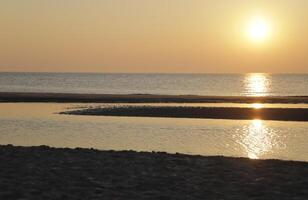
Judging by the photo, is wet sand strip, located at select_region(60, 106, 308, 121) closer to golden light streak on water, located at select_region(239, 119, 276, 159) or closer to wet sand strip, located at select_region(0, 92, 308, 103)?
golden light streak on water, located at select_region(239, 119, 276, 159)

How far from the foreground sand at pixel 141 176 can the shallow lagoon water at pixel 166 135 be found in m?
4.84

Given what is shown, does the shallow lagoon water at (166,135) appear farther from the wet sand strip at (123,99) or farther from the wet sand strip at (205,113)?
the wet sand strip at (123,99)

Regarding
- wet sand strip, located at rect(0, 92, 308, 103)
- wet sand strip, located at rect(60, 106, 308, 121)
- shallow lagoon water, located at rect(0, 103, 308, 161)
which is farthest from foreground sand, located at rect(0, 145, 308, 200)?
wet sand strip, located at rect(0, 92, 308, 103)

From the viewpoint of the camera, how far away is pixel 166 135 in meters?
29.8

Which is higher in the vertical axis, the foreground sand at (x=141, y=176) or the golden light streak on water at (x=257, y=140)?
the golden light streak on water at (x=257, y=140)

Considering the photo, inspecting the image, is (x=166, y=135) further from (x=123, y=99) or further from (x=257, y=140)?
(x=123, y=99)

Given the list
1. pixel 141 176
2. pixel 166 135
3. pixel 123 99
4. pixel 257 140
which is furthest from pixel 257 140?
pixel 123 99

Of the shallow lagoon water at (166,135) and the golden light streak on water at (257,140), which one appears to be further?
the shallow lagoon water at (166,135)

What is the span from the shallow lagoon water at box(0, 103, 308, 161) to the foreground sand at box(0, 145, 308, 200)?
484 cm

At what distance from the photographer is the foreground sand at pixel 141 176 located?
13.0m

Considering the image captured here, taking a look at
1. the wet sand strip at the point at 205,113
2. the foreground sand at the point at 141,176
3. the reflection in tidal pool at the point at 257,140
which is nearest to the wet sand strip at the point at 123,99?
the wet sand strip at the point at 205,113

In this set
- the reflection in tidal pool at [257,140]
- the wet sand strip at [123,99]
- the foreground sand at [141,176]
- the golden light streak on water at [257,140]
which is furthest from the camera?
the wet sand strip at [123,99]

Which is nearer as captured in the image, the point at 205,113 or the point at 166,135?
the point at 166,135

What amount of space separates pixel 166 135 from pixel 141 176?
47.9 ft
